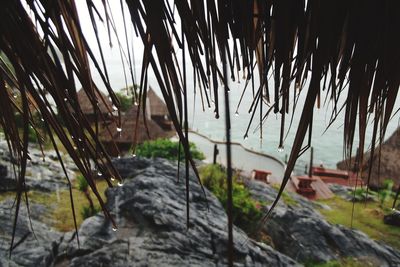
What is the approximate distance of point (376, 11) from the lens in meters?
0.61

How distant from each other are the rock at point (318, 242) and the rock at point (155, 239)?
2.36 m

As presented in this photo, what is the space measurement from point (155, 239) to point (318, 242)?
475cm

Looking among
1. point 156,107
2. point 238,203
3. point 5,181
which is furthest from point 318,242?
point 156,107

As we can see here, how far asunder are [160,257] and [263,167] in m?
17.2

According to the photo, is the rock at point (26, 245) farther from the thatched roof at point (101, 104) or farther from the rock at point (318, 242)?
the rock at point (318, 242)

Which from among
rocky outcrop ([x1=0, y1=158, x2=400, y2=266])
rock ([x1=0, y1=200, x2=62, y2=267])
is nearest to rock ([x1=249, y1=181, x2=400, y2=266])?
rocky outcrop ([x1=0, y1=158, x2=400, y2=266])

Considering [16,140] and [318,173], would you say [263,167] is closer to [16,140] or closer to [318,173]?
[318,173]

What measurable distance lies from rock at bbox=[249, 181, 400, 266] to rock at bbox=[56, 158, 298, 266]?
2.36m

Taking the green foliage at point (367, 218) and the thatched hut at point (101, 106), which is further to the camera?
the green foliage at point (367, 218)

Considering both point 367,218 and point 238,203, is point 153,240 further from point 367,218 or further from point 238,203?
point 367,218

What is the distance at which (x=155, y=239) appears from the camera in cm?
387

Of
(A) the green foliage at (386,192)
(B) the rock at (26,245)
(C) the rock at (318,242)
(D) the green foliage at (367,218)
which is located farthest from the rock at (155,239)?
(A) the green foliage at (386,192)

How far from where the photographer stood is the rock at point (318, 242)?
6.56 meters

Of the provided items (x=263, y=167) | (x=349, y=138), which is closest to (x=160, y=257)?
(x=349, y=138)
